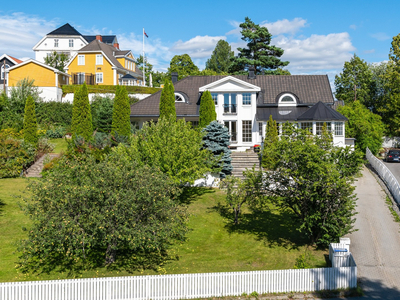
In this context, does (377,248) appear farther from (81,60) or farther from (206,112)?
(81,60)

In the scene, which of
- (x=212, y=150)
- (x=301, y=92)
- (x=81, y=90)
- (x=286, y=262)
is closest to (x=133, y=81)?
(x=81, y=90)

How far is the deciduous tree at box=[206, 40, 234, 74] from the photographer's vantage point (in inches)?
3059

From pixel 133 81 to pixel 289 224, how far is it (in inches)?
1570

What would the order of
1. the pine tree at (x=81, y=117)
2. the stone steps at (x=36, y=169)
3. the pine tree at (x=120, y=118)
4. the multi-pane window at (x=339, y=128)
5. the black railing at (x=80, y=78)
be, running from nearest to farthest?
the stone steps at (x=36, y=169) → the multi-pane window at (x=339, y=128) → the pine tree at (x=81, y=117) → the pine tree at (x=120, y=118) → the black railing at (x=80, y=78)

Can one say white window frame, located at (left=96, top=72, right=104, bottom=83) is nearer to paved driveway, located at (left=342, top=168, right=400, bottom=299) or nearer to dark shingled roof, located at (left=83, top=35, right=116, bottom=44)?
dark shingled roof, located at (left=83, top=35, right=116, bottom=44)

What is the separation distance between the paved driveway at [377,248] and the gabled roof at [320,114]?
7524 mm

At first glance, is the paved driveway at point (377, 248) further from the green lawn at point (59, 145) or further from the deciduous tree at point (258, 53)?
the deciduous tree at point (258, 53)

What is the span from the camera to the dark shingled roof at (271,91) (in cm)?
3306

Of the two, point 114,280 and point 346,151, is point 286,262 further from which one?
point 114,280

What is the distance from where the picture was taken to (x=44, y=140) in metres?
29.9

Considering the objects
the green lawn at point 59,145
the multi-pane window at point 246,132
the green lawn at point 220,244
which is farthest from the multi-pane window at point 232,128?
the green lawn at point 59,145

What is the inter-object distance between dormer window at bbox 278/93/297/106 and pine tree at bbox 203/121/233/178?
9.91 metres

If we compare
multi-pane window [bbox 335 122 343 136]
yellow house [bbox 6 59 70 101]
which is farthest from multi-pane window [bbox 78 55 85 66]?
multi-pane window [bbox 335 122 343 136]

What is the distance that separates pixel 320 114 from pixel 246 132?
6.51m
